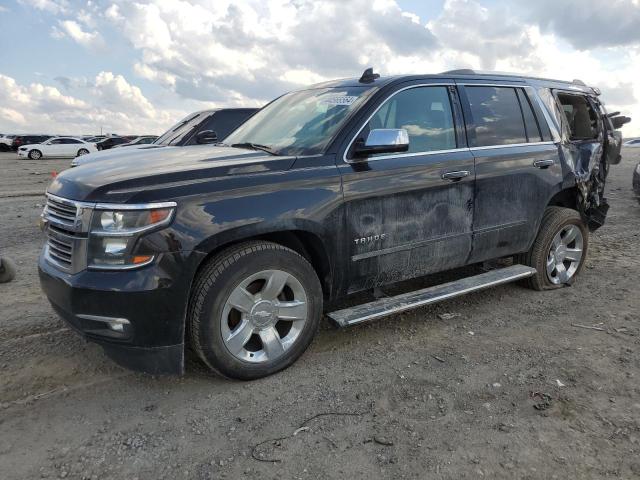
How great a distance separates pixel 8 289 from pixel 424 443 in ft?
14.1

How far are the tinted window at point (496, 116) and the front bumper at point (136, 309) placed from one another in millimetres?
2757

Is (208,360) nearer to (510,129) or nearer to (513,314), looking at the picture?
(513,314)

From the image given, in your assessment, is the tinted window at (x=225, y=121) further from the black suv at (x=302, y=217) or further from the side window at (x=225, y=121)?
the black suv at (x=302, y=217)

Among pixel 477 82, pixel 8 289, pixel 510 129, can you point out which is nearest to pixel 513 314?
pixel 510 129

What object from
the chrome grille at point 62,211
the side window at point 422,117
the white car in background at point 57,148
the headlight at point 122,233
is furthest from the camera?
the white car in background at point 57,148

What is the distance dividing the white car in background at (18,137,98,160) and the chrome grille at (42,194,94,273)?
3136cm

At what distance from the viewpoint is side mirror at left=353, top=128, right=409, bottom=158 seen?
348 cm

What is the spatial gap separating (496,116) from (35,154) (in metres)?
33.7

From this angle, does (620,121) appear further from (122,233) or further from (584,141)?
(122,233)

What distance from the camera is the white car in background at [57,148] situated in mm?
31594

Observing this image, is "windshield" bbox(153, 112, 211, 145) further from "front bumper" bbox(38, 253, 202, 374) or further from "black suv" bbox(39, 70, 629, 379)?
"front bumper" bbox(38, 253, 202, 374)

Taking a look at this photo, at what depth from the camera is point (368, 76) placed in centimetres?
407

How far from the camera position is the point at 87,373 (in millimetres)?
3416

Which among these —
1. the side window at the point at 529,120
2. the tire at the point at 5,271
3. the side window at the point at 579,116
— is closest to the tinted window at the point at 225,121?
the tire at the point at 5,271
